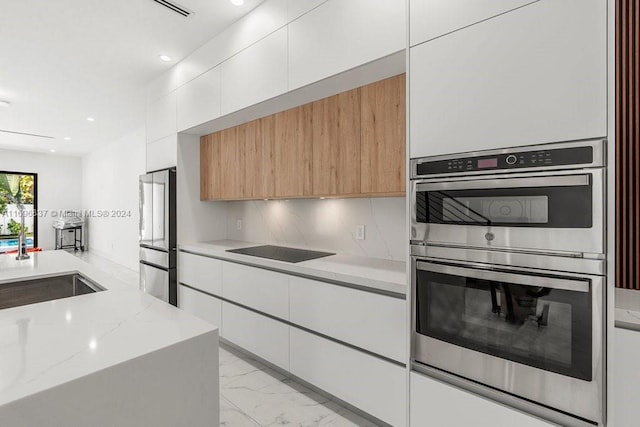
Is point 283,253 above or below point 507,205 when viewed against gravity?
below

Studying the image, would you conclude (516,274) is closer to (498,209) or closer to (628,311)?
(498,209)

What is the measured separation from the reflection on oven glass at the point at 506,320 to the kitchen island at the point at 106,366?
104cm

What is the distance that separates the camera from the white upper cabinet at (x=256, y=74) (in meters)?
2.39

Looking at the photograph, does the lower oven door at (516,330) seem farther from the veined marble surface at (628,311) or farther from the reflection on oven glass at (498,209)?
the reflection on oven glass at (498,209)

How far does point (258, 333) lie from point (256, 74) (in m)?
2.10

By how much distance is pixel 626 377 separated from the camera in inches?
44.2

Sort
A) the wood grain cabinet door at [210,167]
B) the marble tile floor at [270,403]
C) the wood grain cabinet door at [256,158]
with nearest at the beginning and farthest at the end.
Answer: the marble tile floor at [270,403] < the wood grain cabinet door at [256,158] < the wood grain cabinet door at [210,167]

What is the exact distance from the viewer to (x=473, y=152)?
1.42 metres

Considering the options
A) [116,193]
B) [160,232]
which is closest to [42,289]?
[160,232]

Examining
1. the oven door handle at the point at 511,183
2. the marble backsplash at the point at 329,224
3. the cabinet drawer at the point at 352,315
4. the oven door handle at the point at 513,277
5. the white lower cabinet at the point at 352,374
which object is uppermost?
the oven door handle at the point at 511,183

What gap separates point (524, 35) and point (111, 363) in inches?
71.7

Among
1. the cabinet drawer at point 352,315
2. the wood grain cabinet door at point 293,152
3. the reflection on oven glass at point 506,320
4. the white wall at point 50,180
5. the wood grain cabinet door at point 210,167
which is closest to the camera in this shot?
the reflection on oven glass at point 506,320

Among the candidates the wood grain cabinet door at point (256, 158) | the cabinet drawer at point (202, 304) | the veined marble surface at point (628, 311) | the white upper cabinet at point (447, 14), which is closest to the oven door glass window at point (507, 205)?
the veined marble surface at point (628, 311)

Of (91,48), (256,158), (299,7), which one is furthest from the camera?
(91,48)
